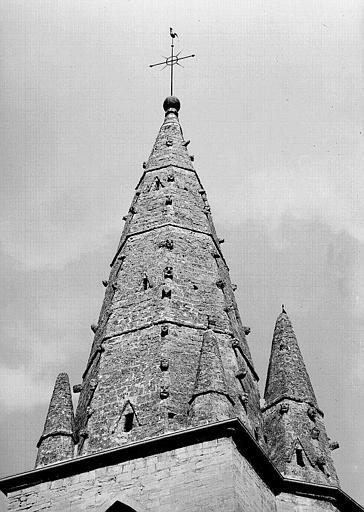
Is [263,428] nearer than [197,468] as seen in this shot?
No

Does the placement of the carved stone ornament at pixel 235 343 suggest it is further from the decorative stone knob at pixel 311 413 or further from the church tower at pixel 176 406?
the decorative stone knob at pixel 311 413

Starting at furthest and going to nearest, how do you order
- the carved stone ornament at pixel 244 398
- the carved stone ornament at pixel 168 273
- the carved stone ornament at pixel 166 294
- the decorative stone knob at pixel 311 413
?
the carved stone ornament at pixel 168 273
the carved stone ornament at pixel 166 294
the decorative stone knob at pixel 311 413
the carved stone ornament at pixel 244 398

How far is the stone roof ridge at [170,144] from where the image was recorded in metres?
30.4

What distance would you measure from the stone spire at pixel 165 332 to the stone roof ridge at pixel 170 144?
31cm

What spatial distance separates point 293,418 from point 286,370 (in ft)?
4.40

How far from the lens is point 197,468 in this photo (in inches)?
858

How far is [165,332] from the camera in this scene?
24.9 metres

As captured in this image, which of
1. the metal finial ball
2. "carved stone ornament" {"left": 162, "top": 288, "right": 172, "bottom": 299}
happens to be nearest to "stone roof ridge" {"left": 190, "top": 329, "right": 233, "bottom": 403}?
"carved stone ornament" {"left": 162, "top": 288, "right": 172, "bottom": 299}

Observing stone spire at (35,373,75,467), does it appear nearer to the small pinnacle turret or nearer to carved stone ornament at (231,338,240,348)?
the small pinnacle turret

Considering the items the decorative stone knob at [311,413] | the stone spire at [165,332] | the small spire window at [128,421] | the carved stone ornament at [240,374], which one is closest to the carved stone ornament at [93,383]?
the stone spire at [165,332]

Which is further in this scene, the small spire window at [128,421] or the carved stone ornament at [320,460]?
the carved stone ornament at [320,460]

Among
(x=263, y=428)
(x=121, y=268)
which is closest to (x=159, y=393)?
(x=263, y=428)

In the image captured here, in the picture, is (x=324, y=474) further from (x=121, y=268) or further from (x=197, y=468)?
(x=121, y=268)

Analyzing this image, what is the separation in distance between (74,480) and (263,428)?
13.4 ft
